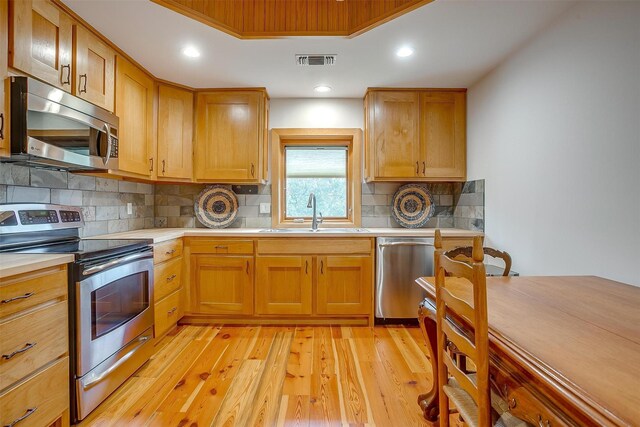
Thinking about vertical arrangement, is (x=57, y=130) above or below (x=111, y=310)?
above

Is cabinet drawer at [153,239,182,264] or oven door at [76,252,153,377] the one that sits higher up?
cabinet drawer at [153,239,182,264]

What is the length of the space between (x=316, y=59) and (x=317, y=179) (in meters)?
1.28

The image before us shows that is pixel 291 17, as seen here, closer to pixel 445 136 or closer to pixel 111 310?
pixel 445 136

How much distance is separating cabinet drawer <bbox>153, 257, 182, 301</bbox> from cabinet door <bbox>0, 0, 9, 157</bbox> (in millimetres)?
1121

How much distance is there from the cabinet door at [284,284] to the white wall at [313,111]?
1.44m

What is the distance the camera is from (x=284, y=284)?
2.66 m

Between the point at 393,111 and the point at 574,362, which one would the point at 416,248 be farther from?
the point at 574,362

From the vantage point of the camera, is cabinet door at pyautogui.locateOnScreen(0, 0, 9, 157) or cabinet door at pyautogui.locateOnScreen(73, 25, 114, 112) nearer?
cabinet door at pyautogui.locateOnScreen(0, 0, 9, 157)

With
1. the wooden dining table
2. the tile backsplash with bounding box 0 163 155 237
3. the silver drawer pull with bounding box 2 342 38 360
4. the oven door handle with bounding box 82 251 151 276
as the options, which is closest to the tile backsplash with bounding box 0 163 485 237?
the tile backsplash with bounding box 0 163 155 237

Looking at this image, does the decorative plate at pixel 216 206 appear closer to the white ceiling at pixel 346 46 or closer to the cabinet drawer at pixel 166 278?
the cabinet drawer at pixel 166 278

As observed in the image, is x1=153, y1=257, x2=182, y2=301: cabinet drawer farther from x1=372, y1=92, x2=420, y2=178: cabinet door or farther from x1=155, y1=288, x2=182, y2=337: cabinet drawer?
x1=372, y1=92, x2=420, y2=178: cabinet door

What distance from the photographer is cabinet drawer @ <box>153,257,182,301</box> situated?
221cm

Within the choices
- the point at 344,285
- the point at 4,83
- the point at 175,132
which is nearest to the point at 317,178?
the point at 344,285

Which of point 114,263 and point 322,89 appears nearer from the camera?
point 114,263
